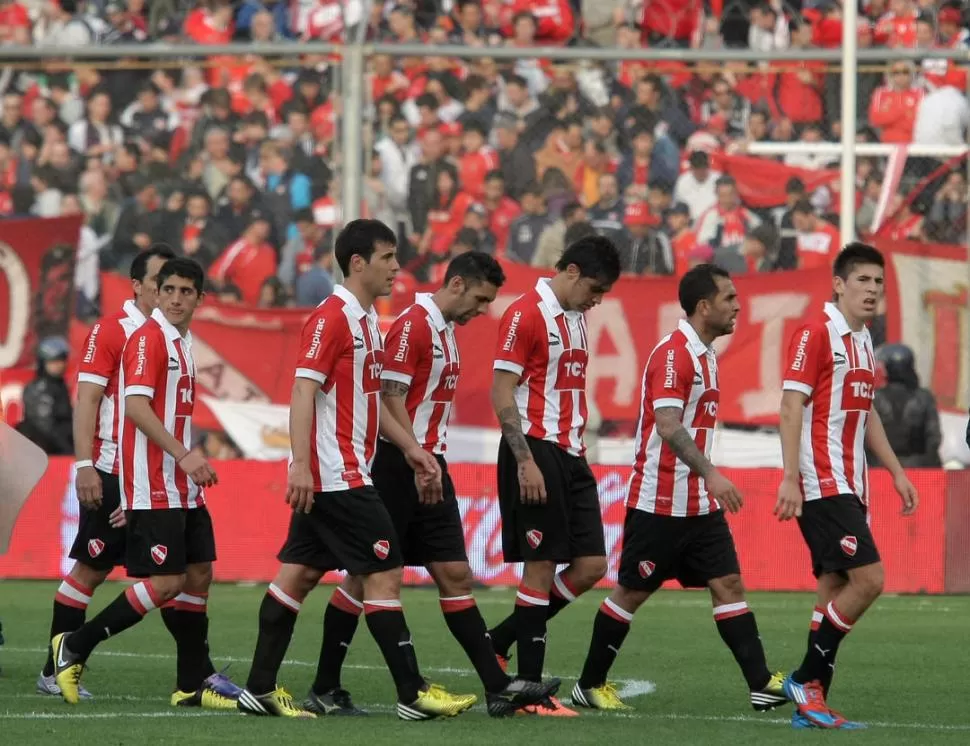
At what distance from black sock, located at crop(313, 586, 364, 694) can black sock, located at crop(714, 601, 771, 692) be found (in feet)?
5.60

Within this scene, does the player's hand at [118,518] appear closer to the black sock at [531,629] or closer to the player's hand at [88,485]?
the player's hand at [88,485]

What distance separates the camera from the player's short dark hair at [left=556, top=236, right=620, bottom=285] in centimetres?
867

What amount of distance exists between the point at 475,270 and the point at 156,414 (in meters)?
1.66

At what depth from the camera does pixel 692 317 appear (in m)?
8.65

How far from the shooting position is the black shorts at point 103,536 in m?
9.18

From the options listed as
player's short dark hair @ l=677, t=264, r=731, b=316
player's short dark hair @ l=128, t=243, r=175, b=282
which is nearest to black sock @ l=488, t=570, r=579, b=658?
player's short dark hair @ l=677, t=264, r=731, b=316

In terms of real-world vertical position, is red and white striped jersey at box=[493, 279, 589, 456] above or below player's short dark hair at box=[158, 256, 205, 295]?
below

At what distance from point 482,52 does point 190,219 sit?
3723 millimetres

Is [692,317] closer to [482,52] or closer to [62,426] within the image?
[482,52]

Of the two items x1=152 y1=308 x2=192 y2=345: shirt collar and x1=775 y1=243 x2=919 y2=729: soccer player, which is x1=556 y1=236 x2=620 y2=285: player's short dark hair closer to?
x1=775 y1=243 x2=919 y2=729: soccer player

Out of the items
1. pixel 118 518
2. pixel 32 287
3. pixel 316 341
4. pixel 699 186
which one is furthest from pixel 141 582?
pixel 699 186

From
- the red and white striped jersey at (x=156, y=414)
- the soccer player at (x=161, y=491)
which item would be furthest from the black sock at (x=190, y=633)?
the red and white striped jersey at (x=156, y=414)

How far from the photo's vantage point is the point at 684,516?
8555mm

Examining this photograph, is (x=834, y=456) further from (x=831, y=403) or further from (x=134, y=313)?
(x=134, y=313)
